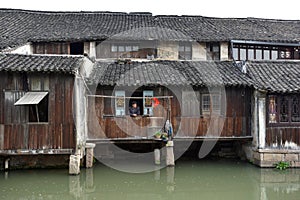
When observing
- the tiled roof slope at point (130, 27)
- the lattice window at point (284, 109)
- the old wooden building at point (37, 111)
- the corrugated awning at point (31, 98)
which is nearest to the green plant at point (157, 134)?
the old wooden building at point (37, 111)

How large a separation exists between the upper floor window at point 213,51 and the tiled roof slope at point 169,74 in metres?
2.29

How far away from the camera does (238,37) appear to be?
20625mm

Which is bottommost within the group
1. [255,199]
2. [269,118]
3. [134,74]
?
[255,199]

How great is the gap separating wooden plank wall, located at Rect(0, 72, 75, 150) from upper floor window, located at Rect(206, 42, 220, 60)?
31.3 feet

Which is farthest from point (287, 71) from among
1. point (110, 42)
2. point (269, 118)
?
point (110, 42)

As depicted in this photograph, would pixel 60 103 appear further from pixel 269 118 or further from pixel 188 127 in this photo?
pixel 269 118

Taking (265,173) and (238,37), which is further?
(238,37)

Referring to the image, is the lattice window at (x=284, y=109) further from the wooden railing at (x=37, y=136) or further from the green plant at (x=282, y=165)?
the wooden railing at (x=37, y=136)

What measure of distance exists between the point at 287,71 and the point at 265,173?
518 centimetres

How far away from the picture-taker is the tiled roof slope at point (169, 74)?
15.8m

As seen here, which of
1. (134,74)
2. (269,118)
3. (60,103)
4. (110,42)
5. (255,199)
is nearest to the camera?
(255,199)

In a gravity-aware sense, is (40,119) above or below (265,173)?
above

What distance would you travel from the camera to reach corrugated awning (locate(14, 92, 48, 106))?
42.6ft

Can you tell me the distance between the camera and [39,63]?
13.8 meters
